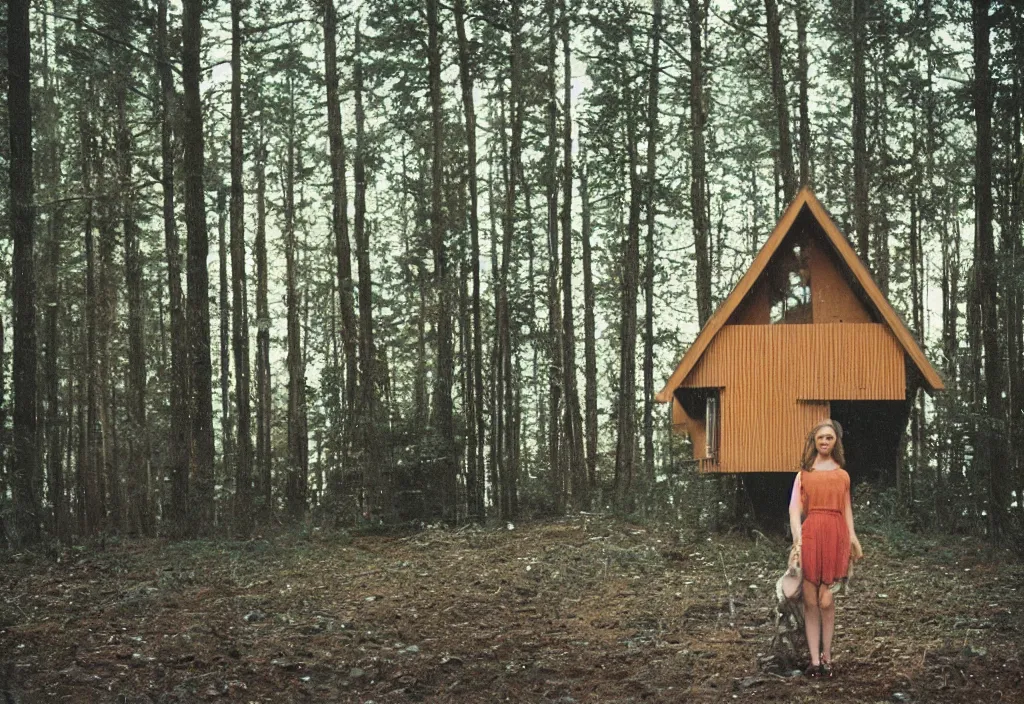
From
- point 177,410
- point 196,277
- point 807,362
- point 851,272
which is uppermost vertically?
point 196,277

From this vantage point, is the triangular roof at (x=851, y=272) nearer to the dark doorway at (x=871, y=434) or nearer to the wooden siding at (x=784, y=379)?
the wooden siding at (x=784, y=379)

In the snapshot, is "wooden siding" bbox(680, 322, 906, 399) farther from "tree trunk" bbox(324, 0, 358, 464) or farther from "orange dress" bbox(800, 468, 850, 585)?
"tree trunk" bbox(324, 0, 358, 464)

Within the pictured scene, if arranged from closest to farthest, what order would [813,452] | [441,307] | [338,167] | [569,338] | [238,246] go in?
[813,452] < [338,167] < [441,307] < [238,246] < [569,338]

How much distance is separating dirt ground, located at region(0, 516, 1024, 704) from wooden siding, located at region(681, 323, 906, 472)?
1.76 meters

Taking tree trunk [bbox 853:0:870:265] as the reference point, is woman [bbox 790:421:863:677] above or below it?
below

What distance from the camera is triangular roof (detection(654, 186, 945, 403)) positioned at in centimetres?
1627

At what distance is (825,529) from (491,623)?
468cm

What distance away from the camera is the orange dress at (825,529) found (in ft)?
31.3

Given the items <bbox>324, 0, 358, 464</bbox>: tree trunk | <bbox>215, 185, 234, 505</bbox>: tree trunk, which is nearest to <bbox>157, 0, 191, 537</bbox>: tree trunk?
<bbox>324, 0, 358, 464</bbox>: tree trunk

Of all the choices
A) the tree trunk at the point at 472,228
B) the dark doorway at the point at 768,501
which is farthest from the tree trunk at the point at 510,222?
the dark doorway at the point at 768,501

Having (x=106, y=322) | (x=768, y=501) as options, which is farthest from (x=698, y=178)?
(x=106, y=322)

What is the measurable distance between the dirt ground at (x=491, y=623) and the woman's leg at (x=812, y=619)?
260 mm

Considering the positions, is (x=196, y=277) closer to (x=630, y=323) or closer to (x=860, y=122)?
(x=630, y=323)

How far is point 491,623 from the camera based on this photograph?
42.0 ft
